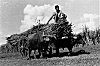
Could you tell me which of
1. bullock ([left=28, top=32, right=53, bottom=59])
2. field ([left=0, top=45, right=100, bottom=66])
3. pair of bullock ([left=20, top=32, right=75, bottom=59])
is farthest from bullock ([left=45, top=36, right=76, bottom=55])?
field ([left=0, top=45, right=100, bottom=66])

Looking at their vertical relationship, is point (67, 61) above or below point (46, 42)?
below

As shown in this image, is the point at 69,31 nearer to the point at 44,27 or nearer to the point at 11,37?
the point at 44,27

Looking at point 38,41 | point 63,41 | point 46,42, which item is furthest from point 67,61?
point 38,41

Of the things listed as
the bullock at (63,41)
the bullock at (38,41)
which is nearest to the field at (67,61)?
the bullock at (63,41)

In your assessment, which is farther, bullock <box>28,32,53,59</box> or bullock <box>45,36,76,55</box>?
bullock <box>28,32,53,59</box>

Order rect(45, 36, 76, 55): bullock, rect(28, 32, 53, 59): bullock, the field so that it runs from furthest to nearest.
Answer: rect(28, 32, 53, 59): bullock → rect(45, 36, 76, 55): bullock → the field

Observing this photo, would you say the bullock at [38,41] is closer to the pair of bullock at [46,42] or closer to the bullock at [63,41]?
the pair of bullock at [46,42]

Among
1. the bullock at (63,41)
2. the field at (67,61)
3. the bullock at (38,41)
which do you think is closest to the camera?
the field at (67,61)

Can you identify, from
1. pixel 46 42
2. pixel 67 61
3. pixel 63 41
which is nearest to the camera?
pixel 67 61

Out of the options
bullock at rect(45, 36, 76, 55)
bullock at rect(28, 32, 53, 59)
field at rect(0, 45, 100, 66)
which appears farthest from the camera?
bullock at rect(28, 32, 53, 59)

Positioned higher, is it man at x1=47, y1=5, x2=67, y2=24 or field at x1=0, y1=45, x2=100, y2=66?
man at x1=47, y1=5, x2=67, y2=24

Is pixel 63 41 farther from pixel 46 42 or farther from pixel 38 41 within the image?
pixel 38 41

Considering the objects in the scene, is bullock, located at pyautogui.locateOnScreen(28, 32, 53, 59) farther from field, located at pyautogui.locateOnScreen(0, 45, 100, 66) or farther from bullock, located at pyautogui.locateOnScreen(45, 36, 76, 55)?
field, located at pyautogui.locateOnScreen(0, 45, 100, 66)

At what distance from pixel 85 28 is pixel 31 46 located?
3990cm
